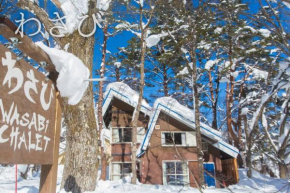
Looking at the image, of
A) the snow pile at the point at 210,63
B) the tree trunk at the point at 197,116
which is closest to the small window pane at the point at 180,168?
the tree trunk at the point at 197,116

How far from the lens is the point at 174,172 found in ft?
47.2

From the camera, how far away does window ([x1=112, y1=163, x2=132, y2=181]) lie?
15.6 meters

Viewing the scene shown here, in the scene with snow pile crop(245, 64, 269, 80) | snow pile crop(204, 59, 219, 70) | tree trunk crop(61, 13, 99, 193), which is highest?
snow pile crop(204, 59, 219, 70)

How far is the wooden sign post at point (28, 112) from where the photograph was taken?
5.25 ft

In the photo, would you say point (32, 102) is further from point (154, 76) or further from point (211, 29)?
point (154, 76)

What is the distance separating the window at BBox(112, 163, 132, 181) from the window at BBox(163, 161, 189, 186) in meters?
2.74

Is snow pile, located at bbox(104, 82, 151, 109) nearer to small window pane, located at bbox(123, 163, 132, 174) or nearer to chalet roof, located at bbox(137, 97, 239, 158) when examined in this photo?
chalet roof, located at bbox(137, 97, 239, 158)

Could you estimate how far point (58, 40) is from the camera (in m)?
4.43

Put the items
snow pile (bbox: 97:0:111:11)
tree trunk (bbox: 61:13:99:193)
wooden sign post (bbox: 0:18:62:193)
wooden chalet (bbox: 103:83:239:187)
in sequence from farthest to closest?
wooden chalet (bbox: 103:83:239:187) < snow pile (bbox: 97:0:111:11) < tree trunk (bbox: 61:13:99:193) < wooden sign post (bbox: 0:18:62:193)

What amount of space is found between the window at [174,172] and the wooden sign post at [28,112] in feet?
41.9

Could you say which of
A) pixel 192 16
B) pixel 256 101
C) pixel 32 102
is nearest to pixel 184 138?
pixel 256 101

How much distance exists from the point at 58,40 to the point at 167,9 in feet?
36.3

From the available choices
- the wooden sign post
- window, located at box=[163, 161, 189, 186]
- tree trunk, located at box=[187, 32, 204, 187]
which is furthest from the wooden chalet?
the wooden sign post

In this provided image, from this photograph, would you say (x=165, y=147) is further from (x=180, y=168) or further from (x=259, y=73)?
(x=259, y=73)
